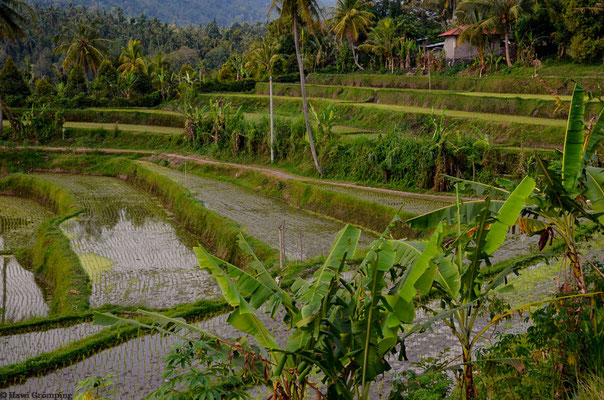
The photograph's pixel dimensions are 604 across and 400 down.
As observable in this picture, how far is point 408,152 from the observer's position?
567 inches

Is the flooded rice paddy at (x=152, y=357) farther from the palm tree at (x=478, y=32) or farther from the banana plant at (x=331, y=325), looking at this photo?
the palm tree at (x=478, y=32)

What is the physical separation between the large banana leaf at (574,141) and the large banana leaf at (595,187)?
0.26 meters

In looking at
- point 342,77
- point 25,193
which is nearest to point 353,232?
point 25,193

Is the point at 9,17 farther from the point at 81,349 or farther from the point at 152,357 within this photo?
the point at 152,357

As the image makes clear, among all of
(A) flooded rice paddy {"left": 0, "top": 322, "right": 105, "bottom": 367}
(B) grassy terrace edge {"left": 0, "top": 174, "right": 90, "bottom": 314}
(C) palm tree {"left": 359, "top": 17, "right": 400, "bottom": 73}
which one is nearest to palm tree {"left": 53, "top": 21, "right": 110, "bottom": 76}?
(C) palm tree {"left": 359, "top": 17, "right": 400, "bottom": 73}

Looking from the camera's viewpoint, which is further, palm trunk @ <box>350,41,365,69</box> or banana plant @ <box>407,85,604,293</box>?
palm trunk @ <box>350,41,365,69</box>

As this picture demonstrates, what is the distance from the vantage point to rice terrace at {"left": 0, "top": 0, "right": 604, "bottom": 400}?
3992mm

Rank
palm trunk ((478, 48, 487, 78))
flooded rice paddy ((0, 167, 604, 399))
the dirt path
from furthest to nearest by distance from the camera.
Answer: palm trunk ((478, 48, 487, 78)), the dirt path, flooded rice paddy ((0, 167, 604, 399))

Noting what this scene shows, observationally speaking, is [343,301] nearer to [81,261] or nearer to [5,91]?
[81,261]

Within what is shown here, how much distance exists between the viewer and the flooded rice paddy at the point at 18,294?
9062 mm

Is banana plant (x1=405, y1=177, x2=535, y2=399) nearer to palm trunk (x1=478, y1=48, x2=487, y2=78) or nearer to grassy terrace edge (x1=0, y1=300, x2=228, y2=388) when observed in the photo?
grassy terrace edge (x1=0, y1=300, x2=228, y2=388)

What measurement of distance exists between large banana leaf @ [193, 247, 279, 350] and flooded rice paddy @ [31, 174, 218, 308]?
4940 millimetres

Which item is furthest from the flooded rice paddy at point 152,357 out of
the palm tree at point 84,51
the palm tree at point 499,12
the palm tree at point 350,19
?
the palm tree at point 84,51

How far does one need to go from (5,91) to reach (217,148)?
14.1 m
